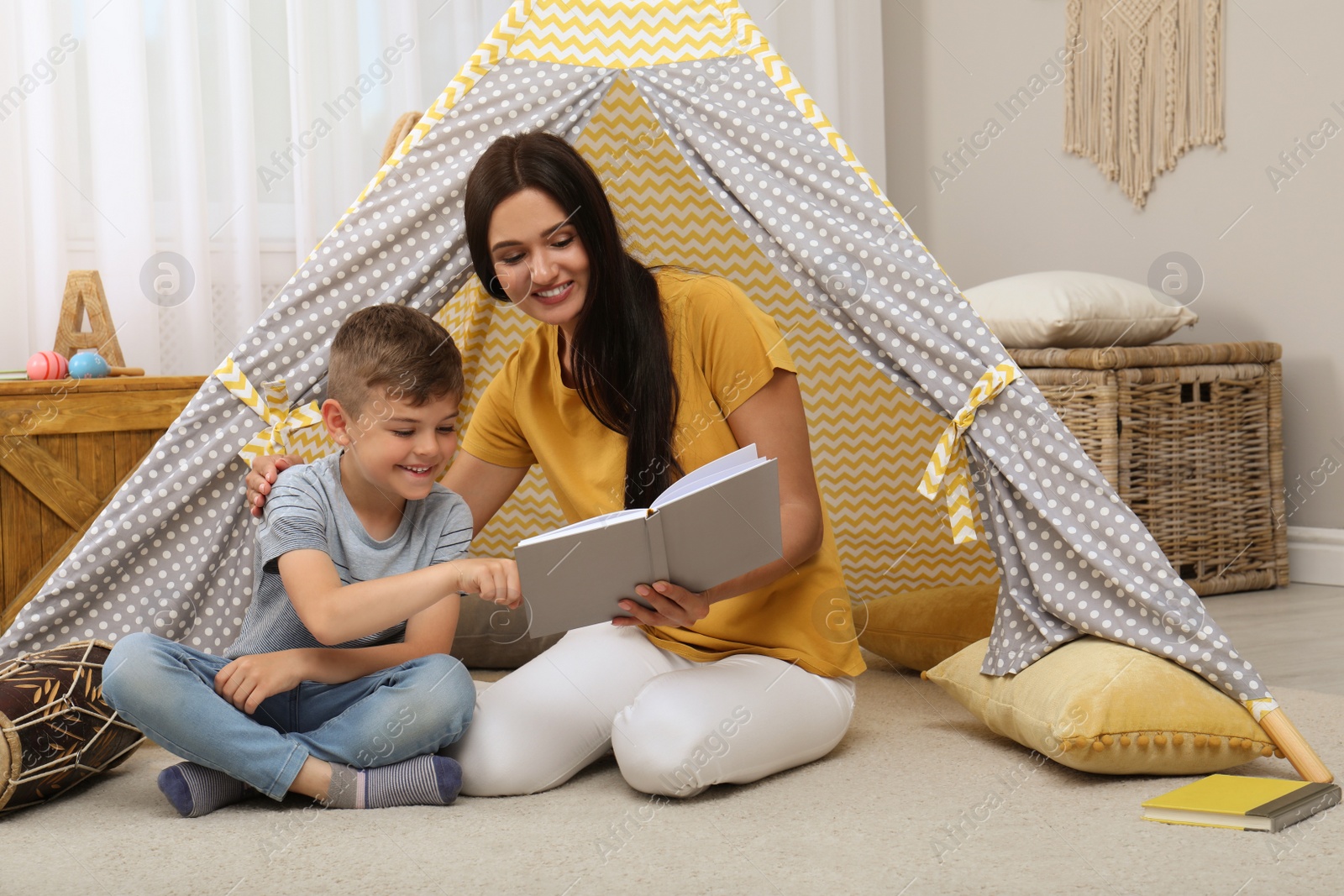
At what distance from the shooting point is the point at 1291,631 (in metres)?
2.13

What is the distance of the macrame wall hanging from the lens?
2.68 m

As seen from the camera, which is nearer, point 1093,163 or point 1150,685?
point 1150,685

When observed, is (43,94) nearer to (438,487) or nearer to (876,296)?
(438,487)

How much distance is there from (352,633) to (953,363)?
0.75 meters

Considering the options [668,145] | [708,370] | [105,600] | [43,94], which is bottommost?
[105,600]

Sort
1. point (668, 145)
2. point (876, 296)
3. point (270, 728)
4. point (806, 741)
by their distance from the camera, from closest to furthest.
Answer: point (270, 728)
point (806, 741)
point (876, 296)
point (668, 145)

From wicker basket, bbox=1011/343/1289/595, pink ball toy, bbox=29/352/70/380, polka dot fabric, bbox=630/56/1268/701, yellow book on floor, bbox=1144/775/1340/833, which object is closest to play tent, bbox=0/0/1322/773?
polka dot fabric, bbox=630/56/1268/701

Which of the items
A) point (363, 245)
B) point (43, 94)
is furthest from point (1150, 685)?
point (43, 94)

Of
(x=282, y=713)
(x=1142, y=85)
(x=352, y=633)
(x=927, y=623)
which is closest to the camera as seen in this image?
(x=352, y=633)

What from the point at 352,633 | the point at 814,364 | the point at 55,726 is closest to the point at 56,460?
the point at 55,726

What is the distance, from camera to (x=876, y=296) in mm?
1470

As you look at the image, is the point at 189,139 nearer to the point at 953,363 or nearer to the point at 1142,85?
the point at 953,363

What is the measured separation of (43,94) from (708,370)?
1.70m

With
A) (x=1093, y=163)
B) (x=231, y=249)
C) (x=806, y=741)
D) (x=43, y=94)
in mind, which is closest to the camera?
(x=806, y=741)
